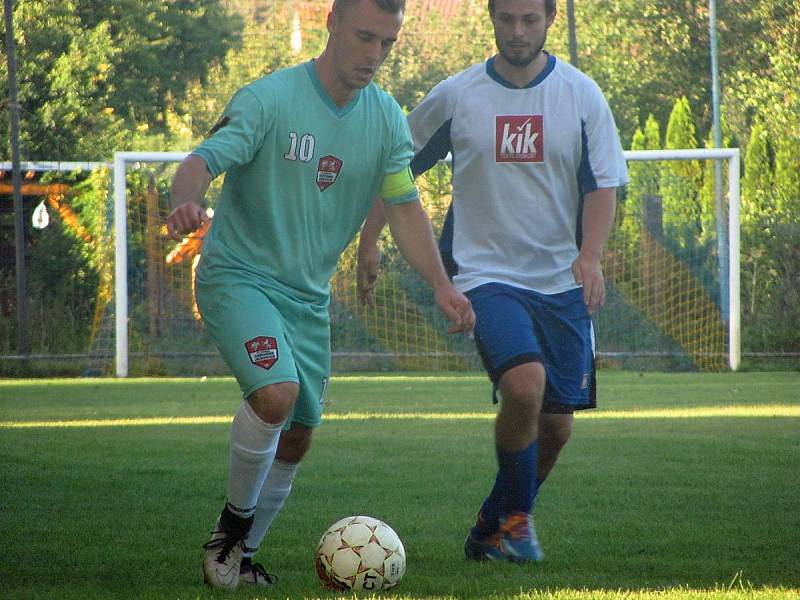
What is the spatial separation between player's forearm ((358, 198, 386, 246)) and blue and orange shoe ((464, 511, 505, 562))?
3.88 feet

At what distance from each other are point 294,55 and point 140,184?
30.5 metres

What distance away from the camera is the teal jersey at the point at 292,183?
4.90m

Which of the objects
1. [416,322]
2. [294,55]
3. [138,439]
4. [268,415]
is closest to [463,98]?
[268,415]

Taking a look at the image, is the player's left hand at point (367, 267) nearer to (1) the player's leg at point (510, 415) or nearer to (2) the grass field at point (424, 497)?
(1) the player's leg at point (510, 415)

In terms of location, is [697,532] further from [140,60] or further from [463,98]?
[140,60]

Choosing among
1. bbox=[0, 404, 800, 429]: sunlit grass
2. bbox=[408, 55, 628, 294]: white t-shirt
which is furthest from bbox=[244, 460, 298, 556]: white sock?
bbox=[0, 404, 800, 429]: sunlit grass

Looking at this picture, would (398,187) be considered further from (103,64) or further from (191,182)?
(103,64)

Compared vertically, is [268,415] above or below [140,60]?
below

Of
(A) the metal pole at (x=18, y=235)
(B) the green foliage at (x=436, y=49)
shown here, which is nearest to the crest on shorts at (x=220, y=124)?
(A) the metal pole at (x=18, y=235)

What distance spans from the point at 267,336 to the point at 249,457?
0.42m

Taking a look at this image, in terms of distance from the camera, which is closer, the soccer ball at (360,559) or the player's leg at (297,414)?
the soccer ball at (360,559)

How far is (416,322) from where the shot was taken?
20.2 m

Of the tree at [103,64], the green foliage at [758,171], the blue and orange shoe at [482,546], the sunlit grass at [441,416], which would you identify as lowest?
the sunlit grass at [441,416]

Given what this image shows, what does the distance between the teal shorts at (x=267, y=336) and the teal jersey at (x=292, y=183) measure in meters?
0.05
